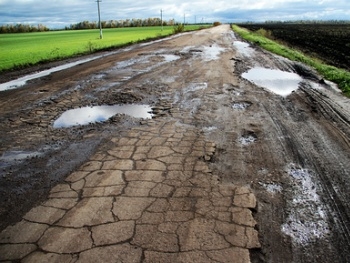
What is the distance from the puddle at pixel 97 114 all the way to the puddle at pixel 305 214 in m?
3.60

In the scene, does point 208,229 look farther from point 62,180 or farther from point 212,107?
point 212,107

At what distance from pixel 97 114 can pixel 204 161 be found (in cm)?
338

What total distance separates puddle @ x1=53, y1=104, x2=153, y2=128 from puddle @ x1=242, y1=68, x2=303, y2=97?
403 cm

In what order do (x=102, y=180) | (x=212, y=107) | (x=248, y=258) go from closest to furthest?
(x=248, y=258), (x=102, y=180), (x=212, y=107)

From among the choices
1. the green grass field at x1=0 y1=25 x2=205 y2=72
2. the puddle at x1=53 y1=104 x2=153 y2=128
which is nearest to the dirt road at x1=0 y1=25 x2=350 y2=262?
the puddle at x1=53 y1=104 x2=153 y2=128

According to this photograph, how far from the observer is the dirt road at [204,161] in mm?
2908

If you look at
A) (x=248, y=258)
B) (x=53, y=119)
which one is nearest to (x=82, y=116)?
(x=53, y=119)

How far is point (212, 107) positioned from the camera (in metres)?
7.16

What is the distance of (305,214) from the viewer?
3291mm

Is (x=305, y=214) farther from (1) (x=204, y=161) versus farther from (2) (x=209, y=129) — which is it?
(2) (x=209, y=129)

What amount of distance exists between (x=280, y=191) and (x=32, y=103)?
6.62 metres

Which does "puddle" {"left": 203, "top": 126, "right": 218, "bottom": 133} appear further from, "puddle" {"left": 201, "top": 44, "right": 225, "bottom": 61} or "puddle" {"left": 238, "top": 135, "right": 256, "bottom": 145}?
"puddle" {"left": 201, "top": 44, "right": 225, "bottom": 61}

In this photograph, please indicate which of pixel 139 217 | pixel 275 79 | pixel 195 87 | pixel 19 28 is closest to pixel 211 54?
pixel 275 79

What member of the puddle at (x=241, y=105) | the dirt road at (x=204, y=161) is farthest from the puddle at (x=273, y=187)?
the puddle at (x=241, y=105)
